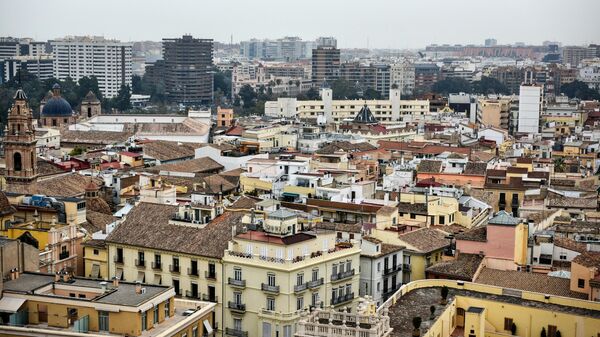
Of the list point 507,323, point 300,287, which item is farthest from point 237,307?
point 507,323

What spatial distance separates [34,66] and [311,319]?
61607mm

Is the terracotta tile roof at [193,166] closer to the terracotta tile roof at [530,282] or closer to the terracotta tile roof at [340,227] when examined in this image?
the terracotta tile roof at [340,227]

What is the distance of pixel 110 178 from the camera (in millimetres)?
22219

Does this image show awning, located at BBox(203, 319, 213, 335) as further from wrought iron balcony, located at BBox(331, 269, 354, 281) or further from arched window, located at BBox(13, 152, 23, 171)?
arched window, located at BBox(13, 152, 23, 171)

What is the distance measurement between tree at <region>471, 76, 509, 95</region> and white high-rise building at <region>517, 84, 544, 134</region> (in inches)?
1045

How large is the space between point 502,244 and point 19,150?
1138 cm

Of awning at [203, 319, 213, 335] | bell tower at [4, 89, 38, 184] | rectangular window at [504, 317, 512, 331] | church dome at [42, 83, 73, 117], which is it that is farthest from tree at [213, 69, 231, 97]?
awning at [203, 319, 213, 335]

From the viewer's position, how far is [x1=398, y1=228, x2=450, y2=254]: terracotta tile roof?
1594cm

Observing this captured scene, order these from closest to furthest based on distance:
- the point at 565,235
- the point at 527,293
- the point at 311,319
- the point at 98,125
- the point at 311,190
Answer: the point at 311,319 < the point at 527,293 < the point at 565,235 < the point at 311,190 < the point at 98,125

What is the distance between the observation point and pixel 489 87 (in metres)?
69.6

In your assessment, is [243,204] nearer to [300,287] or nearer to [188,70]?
[300,287]

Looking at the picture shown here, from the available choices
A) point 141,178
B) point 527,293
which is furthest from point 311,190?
point 527,293

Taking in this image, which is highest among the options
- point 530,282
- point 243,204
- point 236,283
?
point 243,204

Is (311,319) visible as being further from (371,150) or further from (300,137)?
(300,137)
